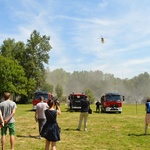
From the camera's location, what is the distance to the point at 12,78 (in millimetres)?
70875

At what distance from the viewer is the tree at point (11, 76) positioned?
69.1m

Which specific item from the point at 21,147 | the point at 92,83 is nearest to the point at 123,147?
the point at 21,147

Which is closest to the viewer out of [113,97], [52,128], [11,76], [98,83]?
[52,128]

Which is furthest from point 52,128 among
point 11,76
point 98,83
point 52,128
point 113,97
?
point 98,83

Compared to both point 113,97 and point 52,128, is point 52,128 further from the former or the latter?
point 113,97

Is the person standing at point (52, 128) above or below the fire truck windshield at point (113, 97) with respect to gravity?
below

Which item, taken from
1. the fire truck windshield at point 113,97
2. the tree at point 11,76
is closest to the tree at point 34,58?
the tree at point 11,76

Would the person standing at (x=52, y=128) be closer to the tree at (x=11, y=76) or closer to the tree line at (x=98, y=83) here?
the tree at (x=11, y=76)

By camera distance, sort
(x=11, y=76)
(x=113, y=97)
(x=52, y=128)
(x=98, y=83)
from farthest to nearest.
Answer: (x=98, y=83) < (x=11, y=76) < (x=113, y=97) < (x=52, y=128)

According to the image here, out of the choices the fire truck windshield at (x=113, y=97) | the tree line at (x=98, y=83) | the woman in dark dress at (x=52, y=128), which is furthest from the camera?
the tree line at (x=98, y=83)

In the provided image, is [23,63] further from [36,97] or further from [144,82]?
[144,82]

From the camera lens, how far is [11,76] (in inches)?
2766

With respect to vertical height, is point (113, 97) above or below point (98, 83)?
below

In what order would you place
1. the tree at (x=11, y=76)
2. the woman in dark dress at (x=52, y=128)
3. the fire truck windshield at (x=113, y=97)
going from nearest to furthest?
the woman in dark dress at (x=52, y=128)
the fire truck windshield at (x=113, y=97)
the tree at (x=11, y=76)
